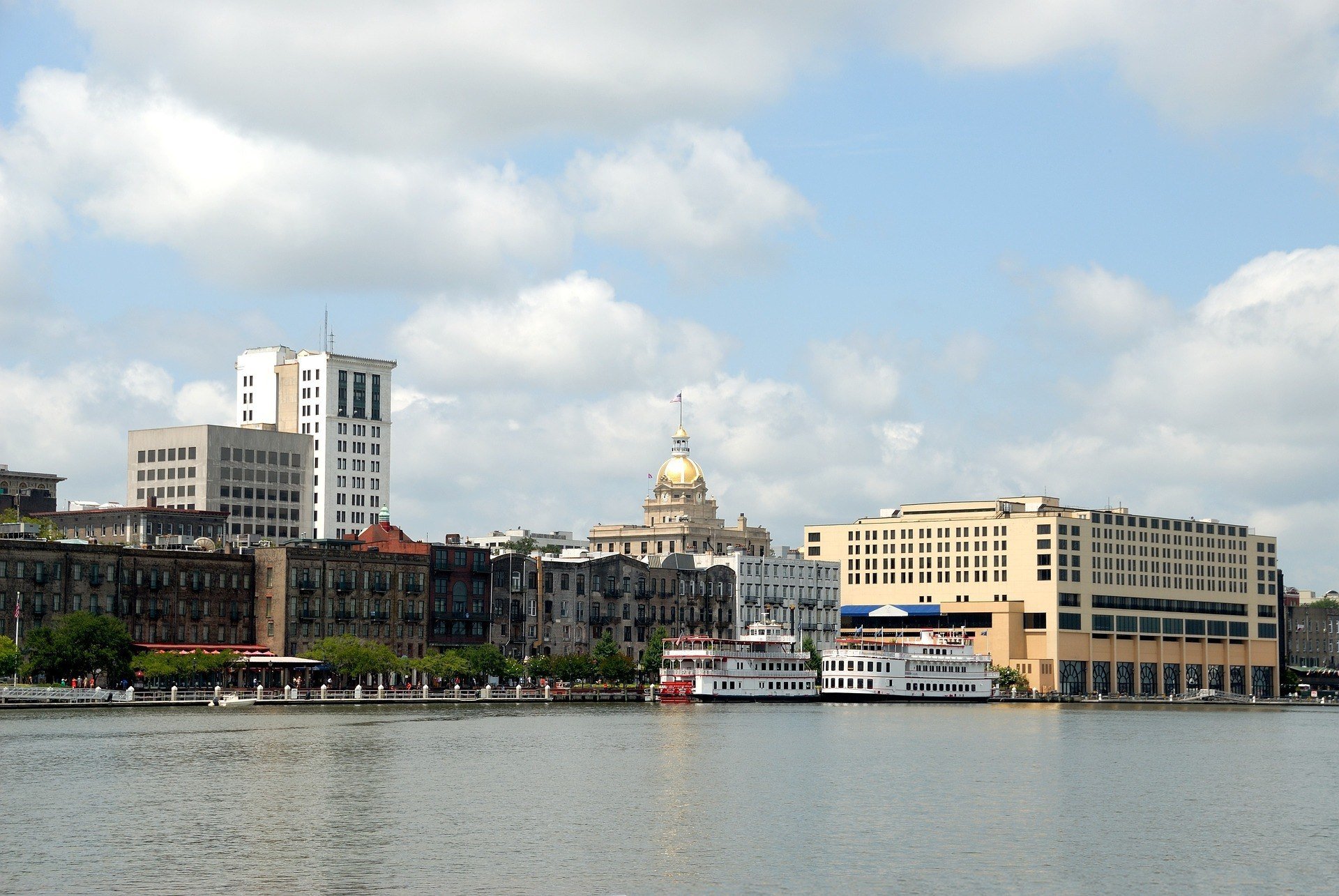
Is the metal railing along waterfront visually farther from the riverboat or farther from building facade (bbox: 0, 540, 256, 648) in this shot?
building facade (bbox: 0, 540, 256, 648)

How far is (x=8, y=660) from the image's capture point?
160 m

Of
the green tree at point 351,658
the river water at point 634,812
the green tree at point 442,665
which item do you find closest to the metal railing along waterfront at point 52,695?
the river water at point 634,812

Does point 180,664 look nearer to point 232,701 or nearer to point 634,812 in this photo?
point 232,701

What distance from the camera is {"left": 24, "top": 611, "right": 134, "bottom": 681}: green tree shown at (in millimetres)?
164125

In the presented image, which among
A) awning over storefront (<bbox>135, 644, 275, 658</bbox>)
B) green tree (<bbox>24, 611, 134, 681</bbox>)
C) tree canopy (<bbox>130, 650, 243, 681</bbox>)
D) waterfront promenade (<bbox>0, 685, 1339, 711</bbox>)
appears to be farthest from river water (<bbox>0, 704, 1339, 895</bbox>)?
awning over storefront (<bbox>135, 644, 275, 658</bbox>)

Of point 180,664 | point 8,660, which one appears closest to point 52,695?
point 8,660

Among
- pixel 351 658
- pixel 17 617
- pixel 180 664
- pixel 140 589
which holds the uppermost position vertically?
pixel 140 589

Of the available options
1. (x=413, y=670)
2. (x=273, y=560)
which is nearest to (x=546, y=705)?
(x=413, y=670)

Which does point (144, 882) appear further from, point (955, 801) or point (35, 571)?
point (35, 571)

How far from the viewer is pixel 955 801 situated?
286 feet

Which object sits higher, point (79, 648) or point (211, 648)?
point (79, 648)

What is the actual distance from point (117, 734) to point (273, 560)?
2767 inches

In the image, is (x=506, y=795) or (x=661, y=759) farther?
(x=661, y=759)

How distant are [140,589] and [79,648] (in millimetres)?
18976
